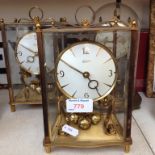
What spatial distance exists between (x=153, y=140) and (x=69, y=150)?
0.23m

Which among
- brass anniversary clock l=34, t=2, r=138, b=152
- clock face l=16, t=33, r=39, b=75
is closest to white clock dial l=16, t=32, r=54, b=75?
clock face l=16, t=33, r=39, b=75

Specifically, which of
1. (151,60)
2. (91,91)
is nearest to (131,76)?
(91,91)

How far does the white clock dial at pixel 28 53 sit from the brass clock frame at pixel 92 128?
0.65 ft

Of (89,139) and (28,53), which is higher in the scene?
(28,53)

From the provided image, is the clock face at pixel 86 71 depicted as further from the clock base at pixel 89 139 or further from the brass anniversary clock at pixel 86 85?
the clock base at pixel 89 139

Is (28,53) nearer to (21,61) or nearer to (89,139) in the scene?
(21,61)

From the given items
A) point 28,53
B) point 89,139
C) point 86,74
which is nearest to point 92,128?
point 89,139

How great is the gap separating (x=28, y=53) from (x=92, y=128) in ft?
1.05

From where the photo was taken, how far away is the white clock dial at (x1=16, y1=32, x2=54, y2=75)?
0.85 metres

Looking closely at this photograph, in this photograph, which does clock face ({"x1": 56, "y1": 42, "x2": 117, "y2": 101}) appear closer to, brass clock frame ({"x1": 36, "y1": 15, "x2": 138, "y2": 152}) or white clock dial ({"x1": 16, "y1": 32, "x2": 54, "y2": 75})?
brass clock frame ({"x1": 36, "y1": 15, "x2": 138, "y2": 152})

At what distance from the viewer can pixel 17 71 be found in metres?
0.91

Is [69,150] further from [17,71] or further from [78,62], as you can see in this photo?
[17,71]

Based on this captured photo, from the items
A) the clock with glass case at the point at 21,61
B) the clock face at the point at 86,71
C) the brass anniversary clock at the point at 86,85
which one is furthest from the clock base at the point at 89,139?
the clock with glass case at the point at 21,61

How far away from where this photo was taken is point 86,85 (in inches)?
26.4
